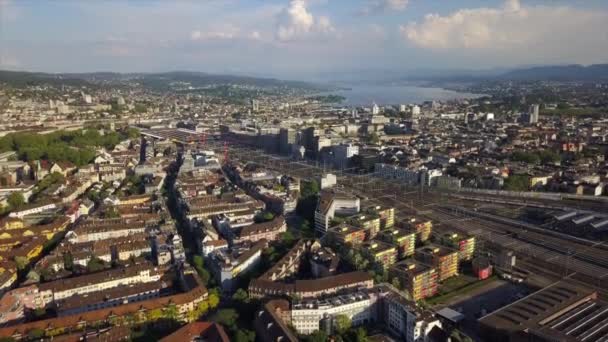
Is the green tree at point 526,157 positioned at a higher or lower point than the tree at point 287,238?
higher

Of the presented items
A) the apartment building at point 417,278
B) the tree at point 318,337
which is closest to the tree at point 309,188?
the apartment building at point 417,278

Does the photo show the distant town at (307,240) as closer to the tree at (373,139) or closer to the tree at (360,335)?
the tree at (360,335)

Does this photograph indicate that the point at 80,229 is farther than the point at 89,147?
No

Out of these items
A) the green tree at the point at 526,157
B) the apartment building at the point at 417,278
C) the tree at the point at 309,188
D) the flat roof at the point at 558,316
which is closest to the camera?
the flat roof at the point at 558,316

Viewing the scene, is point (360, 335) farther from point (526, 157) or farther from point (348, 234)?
point (526, 157)

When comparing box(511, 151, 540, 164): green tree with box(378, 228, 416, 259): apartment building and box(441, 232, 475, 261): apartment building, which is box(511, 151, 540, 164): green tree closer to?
box(441, 232, 475, 261): apartment building

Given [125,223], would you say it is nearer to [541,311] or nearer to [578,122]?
[541,311]

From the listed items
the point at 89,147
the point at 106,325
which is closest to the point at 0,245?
the point at 106,325
